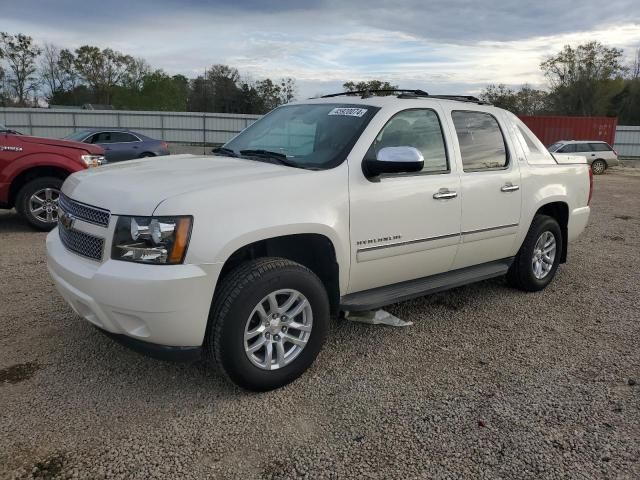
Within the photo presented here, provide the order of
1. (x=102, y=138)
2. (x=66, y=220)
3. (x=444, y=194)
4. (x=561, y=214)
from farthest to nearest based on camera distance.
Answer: (x=102, y=138) → (x=561, y=214) → (x=444, y=194) → (x=66, y=220)

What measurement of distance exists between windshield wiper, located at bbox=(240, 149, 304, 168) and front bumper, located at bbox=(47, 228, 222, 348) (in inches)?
41.3

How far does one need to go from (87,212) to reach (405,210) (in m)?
2.10

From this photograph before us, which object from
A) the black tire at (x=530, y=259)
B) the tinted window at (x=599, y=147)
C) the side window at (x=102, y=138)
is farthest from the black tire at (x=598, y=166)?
the black tire at (x=530, y=259)

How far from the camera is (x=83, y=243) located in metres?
3.16

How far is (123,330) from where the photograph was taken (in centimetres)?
293

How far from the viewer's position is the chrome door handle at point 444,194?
4.00 metres

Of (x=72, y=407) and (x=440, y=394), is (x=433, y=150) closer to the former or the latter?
(x=440, y=394)

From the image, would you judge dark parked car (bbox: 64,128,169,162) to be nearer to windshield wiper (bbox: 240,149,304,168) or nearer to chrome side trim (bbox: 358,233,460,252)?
windshield wiper (bbox: 240,149,304,168)

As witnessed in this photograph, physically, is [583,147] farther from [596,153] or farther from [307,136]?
[307,136]

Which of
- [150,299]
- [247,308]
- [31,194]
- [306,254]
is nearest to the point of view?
[150,299]

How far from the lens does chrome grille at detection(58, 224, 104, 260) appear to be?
3.02 m

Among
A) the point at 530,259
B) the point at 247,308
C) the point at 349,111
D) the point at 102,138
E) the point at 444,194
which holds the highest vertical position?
the point at 102,138

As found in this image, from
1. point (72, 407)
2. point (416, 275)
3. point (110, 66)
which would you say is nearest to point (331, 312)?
point (416, 275)

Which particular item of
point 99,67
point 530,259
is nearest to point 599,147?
point 530,259
